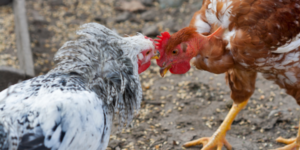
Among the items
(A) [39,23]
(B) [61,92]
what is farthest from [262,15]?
(A) [39,23]

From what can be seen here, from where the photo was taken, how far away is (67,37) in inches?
197

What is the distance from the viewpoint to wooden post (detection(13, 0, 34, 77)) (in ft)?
11.8

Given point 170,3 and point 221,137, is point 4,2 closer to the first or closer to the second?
point 170,3

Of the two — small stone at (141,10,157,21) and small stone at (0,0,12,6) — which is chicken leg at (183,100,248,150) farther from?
small stone at (0,0,12,6)

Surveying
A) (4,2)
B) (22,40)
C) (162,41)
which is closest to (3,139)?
(162,41)

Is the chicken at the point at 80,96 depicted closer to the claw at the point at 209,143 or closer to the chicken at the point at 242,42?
the chicken at the point at 242,42

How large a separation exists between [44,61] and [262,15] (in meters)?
3.26

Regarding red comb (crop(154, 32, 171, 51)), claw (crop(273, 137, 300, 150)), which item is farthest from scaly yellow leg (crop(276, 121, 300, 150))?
red comb (crop(154, 32, 171, 51))

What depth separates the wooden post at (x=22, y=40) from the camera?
359 centimetres

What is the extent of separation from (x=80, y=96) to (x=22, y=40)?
262 centimetres

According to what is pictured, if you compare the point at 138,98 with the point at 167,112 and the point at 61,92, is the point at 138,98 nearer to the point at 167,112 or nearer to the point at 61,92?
the point at 61,92

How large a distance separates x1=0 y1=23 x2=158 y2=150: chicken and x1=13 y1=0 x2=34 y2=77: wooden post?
158cm

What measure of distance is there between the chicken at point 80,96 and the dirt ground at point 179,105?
0.39 metres

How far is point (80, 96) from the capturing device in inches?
73.9
